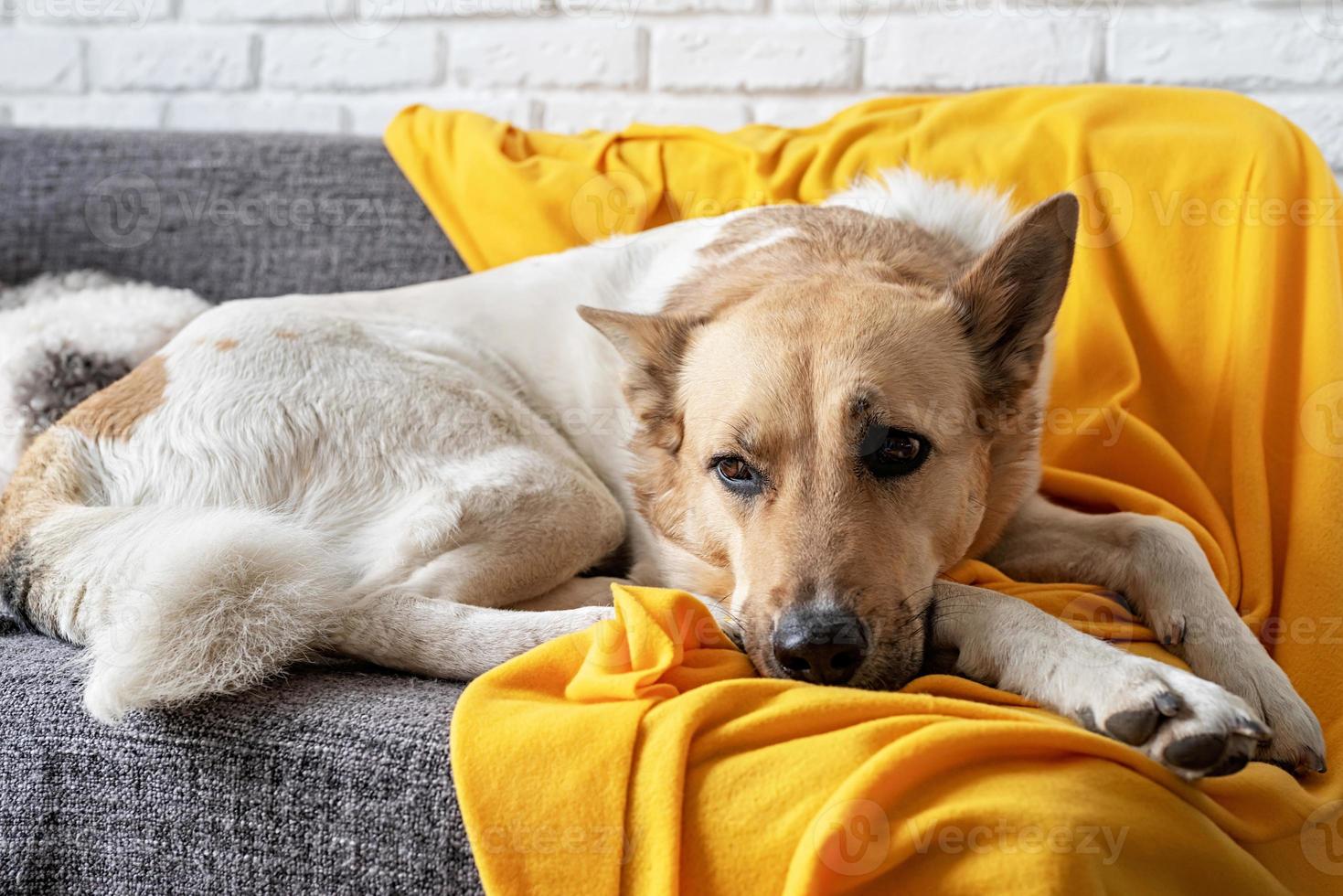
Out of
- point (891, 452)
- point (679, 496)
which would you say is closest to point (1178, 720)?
point (891, 452)

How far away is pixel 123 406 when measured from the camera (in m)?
1.91

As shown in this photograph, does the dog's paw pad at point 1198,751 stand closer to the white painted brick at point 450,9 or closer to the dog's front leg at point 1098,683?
the dog's front leg at point 1098,683

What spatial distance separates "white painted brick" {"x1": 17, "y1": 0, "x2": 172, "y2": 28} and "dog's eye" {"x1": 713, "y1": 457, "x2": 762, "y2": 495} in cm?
288

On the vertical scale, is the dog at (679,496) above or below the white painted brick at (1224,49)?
below

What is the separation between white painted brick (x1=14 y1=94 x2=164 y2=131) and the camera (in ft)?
11.6

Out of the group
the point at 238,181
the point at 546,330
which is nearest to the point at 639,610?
the point at 546,330

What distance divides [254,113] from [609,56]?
1.25m

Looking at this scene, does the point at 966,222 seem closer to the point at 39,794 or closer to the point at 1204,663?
the point at 1204,663

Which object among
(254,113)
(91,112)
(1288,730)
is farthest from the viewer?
(91,112)

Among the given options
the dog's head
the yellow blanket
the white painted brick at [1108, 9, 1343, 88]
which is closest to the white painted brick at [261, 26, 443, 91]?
the yellow blanket

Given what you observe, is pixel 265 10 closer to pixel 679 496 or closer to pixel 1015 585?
pixel 679 496

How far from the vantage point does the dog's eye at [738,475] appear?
1657mm

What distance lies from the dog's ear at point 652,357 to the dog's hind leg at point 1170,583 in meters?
0.70

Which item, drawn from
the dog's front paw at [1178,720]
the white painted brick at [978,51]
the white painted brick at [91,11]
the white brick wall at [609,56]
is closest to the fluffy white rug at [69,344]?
the white brick wall at [609,56]
